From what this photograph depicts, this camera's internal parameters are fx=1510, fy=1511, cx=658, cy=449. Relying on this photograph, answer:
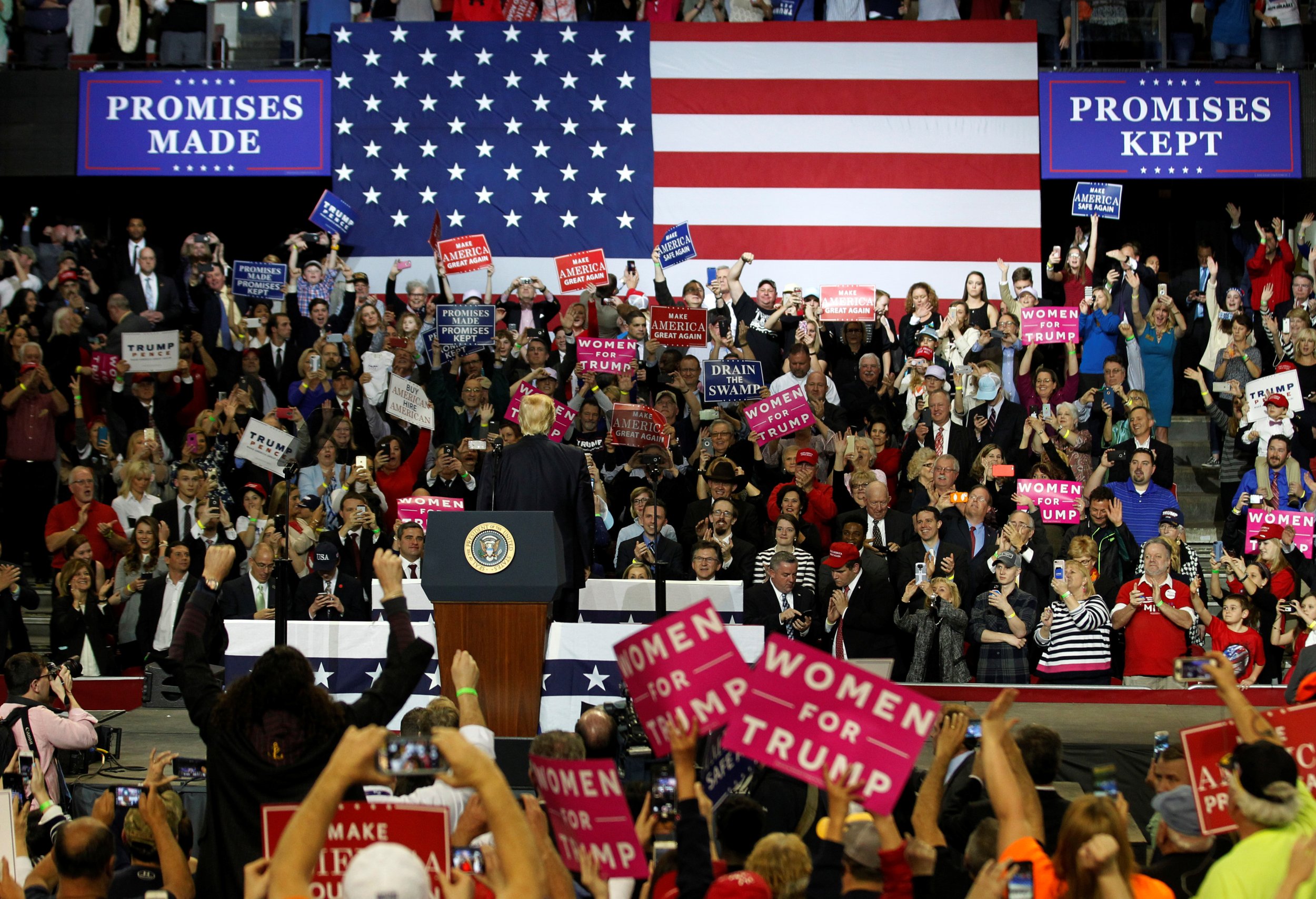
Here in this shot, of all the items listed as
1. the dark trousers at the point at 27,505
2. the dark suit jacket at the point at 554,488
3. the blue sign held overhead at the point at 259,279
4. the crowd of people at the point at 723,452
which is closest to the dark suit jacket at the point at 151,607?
the crowd of people at the point at 723,452

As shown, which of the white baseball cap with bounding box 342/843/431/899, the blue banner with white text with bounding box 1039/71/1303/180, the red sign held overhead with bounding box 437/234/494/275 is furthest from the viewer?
the blue banner with white text with bounding box 1039/71/1303/180

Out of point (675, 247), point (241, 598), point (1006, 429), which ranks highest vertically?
point (675, 247)

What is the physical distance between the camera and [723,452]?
1066cm

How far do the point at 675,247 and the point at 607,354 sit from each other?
8.04 feet

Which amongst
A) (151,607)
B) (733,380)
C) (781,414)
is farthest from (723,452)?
(151,607)

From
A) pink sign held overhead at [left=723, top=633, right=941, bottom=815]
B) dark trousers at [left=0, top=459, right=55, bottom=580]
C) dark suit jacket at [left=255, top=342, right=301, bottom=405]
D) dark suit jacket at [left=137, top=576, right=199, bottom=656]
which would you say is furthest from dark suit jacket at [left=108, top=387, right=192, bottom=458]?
pink sign held overhead at [left=723, top=633, right=941, bottom=815]

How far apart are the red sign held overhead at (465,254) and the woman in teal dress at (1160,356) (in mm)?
5867

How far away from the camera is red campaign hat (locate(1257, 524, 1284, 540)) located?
9484 mm

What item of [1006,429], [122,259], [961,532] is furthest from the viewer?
[122,259]

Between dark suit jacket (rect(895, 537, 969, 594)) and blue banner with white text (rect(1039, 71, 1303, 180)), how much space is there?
753 centimetres

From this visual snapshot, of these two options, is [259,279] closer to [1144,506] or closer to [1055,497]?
[1055,497]

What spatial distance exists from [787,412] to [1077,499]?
2029mm

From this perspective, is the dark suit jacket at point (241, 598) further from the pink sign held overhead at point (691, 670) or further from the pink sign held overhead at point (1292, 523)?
the pink sign held overhead at point (1292, 523)

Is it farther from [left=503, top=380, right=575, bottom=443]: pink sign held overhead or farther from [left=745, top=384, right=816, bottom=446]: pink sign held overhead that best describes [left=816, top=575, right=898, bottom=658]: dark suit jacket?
[left=503, top=380, right=575, bottom=443]: pink sign held overhead
